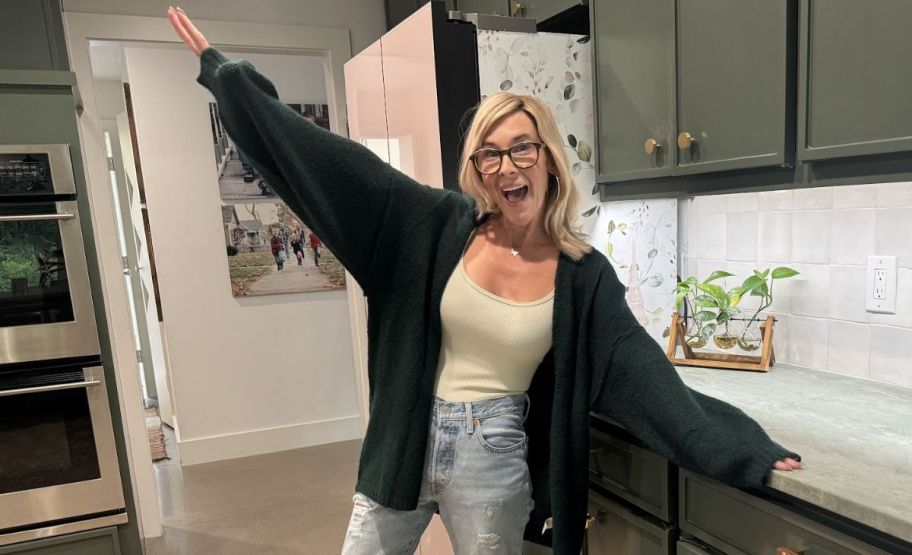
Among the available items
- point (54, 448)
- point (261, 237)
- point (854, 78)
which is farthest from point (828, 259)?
point (261, 237)

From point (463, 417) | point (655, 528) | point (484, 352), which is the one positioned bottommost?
point (655, 528)

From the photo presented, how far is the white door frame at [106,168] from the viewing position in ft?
8.36

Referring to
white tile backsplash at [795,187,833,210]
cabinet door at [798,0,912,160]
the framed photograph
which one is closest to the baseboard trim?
the framed photograph

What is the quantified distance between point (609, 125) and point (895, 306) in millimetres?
885

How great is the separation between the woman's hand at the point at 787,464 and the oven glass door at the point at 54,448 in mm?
2255

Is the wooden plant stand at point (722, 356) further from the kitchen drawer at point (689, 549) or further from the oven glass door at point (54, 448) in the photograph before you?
the oven glass door at point (54, 448)

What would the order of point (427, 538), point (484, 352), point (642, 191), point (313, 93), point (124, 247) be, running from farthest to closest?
point (124, 247) → point (313, 93) → point (427, 538) → point (642, 191) → point (484, 352)

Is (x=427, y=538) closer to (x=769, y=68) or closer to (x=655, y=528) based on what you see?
(x=655, y=528)

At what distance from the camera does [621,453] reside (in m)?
1.48

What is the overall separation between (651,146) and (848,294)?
0.67 metres

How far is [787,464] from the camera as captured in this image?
111cm

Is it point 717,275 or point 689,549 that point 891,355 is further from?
point 689,549

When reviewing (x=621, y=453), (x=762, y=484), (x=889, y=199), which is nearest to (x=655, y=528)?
(x=621, y=453)

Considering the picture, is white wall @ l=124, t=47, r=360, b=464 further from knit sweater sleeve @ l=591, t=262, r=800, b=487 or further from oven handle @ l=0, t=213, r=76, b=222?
knit sweater sleeve @ l=591, t=262, r=800, b=487
